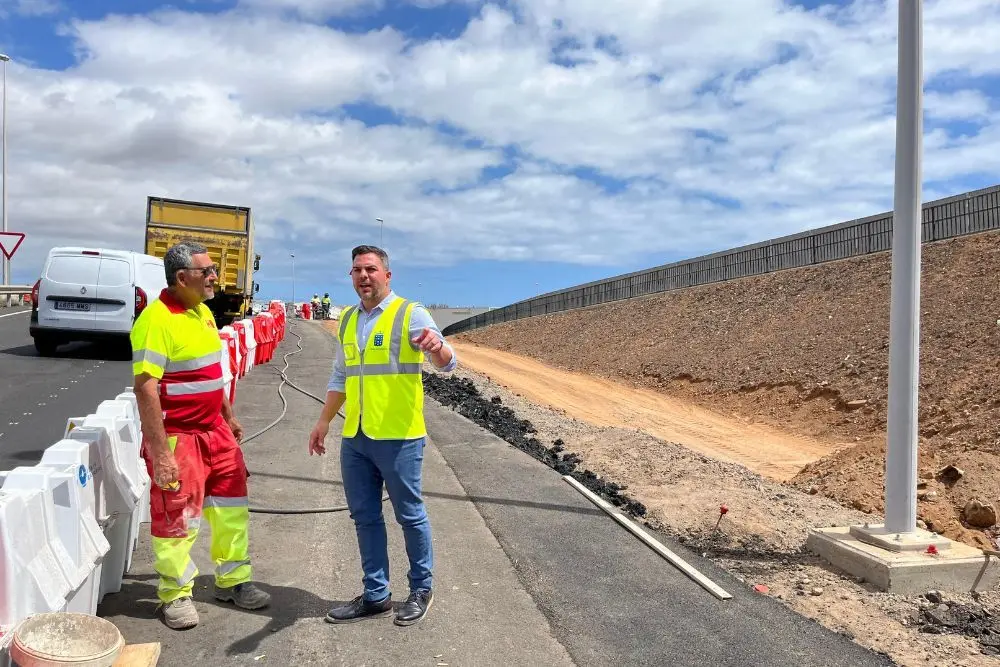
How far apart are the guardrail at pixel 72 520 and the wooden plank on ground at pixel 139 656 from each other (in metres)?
0.30

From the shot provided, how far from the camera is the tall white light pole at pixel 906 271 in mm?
5914

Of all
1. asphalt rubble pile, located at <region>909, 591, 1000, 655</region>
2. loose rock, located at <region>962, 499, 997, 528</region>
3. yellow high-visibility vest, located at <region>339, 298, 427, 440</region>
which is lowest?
asphalt rubble pile, located at <region>909, 591, 1000, 655</region>

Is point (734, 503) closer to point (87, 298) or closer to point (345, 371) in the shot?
point (345, 371)

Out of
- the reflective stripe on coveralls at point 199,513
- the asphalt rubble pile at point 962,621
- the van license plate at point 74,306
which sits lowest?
the asphalt rubble pile at point 962,621

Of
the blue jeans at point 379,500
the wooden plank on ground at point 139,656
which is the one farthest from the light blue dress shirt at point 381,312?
the wooden plank on ground at point 139,656

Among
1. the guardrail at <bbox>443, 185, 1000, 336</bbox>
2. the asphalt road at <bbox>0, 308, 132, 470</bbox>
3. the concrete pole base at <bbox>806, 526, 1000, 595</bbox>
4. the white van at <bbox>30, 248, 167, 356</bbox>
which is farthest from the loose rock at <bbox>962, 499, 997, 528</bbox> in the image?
the guardrail at <bbox>443, 185, 1000, 336</bbox>

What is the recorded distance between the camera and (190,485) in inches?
170

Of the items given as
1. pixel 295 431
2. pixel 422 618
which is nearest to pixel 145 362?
pixel 422 618

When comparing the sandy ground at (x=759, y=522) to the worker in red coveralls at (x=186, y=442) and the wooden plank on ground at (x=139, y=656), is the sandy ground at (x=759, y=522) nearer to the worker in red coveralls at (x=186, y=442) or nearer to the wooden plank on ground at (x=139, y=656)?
the worker in red coveralls at (x=186, y=442)

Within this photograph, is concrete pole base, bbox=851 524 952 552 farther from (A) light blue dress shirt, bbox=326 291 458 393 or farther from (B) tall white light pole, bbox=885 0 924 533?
(A) light blue dress shirt, bbox=326 291 458 393

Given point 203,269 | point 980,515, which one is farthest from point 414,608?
point 980,515

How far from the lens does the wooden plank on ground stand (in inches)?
144

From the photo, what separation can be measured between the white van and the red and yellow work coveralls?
40.7 ft

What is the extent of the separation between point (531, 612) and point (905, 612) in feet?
7.93
